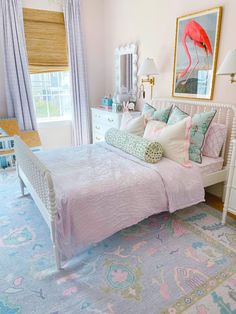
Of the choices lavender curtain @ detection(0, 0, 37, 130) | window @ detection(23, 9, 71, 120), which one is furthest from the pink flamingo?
lavender curtain @ detection(0, 0, 37, 130)

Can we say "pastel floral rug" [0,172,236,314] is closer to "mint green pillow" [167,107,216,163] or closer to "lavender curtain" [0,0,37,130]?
"mint green pillow" [167,107,216,163]

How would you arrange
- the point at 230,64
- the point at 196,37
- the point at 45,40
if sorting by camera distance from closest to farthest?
the point at 230,64 → the point at 196,37 → the point at 45,40

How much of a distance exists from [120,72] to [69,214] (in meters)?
3.12

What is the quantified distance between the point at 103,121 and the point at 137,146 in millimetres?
1771

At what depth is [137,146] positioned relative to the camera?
240 centimetres

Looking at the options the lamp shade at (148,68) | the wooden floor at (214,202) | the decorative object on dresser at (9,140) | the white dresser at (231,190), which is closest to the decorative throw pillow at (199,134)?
the white dresser at (231,190)

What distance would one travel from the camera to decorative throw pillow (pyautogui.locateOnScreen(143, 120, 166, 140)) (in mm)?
2574

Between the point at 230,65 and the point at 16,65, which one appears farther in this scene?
the point at 16,65

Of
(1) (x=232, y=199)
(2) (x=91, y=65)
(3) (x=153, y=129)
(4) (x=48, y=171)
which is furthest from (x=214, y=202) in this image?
(2) (x=91, y=65)

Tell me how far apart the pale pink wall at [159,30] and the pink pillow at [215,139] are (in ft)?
1.07

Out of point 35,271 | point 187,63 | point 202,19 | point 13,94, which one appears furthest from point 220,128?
point 13,94

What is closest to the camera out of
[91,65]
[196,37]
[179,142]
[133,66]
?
[179,142]

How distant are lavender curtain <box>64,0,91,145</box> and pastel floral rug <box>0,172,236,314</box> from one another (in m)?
2.41

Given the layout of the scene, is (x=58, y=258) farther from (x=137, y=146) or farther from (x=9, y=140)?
(x=9, y=140)
